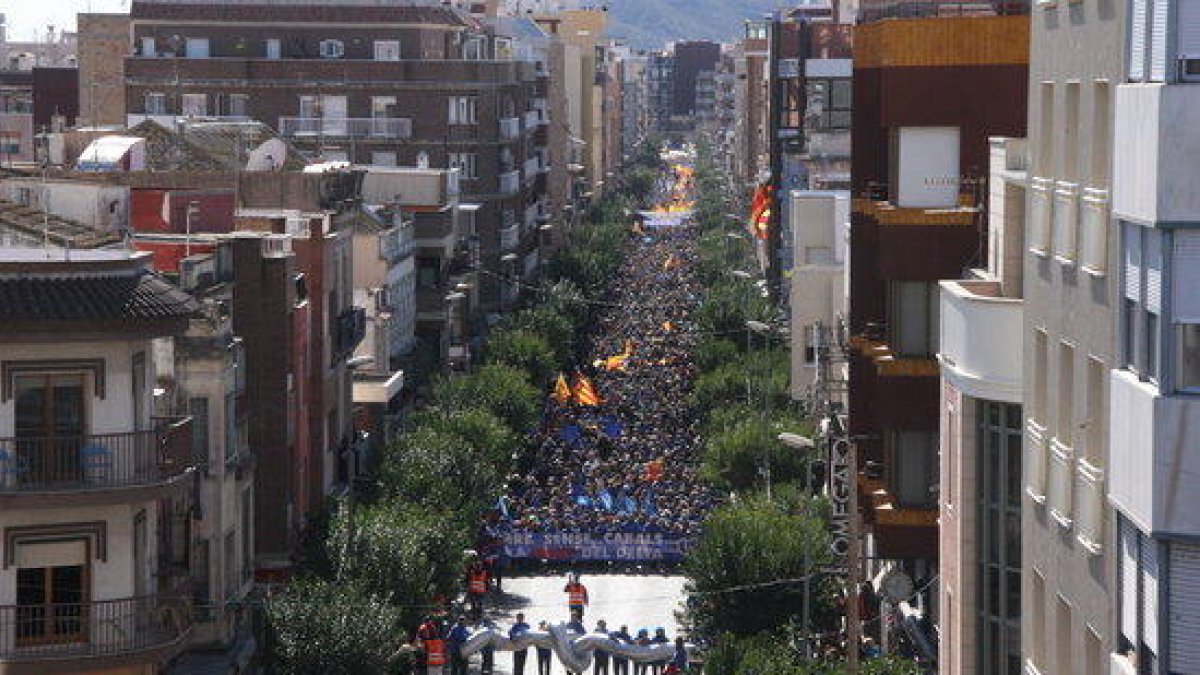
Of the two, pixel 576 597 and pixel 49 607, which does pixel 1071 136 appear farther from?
pixel 576 597

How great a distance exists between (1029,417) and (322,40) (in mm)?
93222

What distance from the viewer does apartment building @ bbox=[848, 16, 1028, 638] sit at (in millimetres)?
40406

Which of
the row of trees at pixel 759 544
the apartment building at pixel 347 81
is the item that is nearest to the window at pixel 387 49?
the apartment building at pixel 347 81

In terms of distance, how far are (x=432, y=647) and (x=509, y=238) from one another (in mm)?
75610

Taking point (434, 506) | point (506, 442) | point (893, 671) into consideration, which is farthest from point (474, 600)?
point (893, 671)

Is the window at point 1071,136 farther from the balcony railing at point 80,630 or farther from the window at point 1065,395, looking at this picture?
the balcony railing at point 80,630

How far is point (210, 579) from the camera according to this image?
44094 mm

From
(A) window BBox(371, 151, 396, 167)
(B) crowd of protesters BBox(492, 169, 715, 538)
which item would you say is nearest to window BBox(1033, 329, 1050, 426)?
(B) crowd of protesters BBox(492, 169, 715, 538)

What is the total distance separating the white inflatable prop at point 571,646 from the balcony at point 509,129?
220 feet

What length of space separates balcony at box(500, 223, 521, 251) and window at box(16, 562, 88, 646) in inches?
3542

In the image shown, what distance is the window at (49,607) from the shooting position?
31547 millimetres

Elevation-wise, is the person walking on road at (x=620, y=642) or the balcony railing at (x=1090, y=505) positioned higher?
the balcony railing at (x=1090, y=505)

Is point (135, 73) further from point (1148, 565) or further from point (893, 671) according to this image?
point (1148, 565)

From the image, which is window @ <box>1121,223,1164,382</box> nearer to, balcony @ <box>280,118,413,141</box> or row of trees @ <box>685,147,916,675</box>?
row of trees @ <box>685,147,916,675</box>
